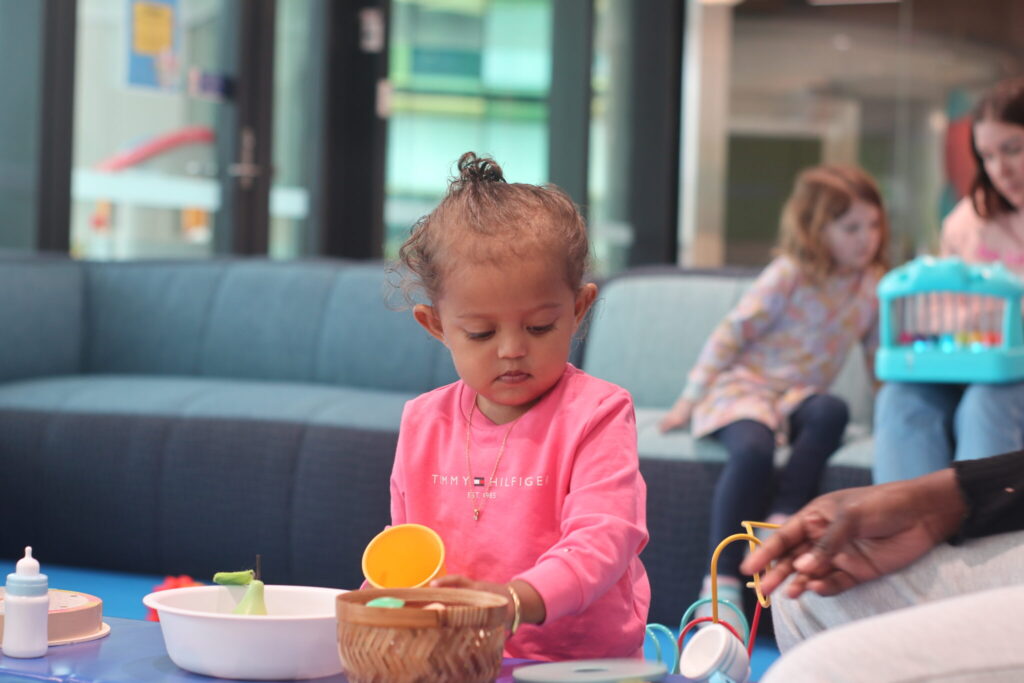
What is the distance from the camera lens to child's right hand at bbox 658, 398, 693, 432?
9.16ft

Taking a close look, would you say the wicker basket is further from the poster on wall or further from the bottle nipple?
the poster on wall

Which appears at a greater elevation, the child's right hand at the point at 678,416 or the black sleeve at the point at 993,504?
the black sleeve at the point at 993,504

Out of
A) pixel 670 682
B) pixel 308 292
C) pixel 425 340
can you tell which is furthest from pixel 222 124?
pixel 670 682

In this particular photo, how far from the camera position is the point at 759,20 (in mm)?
7082

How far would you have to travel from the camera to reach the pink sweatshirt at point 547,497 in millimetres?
1214

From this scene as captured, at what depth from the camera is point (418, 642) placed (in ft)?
2.93

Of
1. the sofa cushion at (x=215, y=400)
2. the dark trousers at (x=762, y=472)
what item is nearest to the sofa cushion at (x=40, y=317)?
the sofa cushion at (x=215, y=400)

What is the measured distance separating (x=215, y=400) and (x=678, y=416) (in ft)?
3.77

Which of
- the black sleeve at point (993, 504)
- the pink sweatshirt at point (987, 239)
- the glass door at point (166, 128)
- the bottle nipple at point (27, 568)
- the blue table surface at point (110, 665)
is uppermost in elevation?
the glass door at point (166, 128)

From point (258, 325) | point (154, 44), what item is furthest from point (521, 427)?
point (154, 44)

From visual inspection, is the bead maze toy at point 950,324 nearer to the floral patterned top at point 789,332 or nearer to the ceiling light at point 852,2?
the floral patterned top at point 789,332

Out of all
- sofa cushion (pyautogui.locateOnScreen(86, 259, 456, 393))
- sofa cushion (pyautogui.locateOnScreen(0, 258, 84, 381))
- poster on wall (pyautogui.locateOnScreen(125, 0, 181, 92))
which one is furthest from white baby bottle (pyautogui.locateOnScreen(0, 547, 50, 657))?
poster on wall (pyautogui.locateOnScreen(125, 0, 181, 92))

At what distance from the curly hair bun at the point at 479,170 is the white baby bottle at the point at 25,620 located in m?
0.55

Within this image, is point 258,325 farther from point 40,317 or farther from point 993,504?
point 993,504
